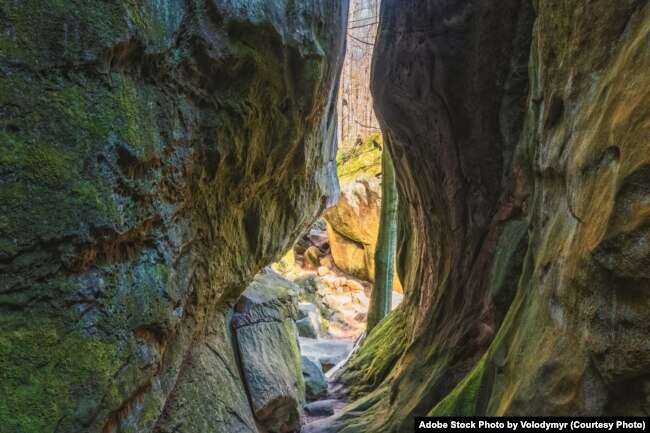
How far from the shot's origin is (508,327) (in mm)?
4023

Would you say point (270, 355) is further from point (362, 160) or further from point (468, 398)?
point (362, 160)

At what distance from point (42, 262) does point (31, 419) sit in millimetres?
938

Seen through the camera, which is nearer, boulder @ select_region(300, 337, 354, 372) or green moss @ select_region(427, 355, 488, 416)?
green moss @ select_region(427, 355, 488, 416)

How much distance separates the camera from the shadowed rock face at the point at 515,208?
2.30m

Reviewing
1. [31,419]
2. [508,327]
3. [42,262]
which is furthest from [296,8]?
[31,419]

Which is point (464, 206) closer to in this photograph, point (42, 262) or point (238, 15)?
point (238, 15)

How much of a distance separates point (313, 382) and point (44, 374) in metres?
7.87

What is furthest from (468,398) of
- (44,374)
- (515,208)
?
(44,374)

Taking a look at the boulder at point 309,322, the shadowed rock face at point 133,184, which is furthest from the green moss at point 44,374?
the boulder at point 309,322

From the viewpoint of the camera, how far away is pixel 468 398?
4375mm

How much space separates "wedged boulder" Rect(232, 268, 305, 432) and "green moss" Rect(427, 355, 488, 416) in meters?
3.09

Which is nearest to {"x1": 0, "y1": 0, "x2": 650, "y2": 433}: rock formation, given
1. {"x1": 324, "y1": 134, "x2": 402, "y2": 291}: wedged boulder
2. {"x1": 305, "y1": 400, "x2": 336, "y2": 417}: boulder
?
{"x1": 305, "y1": 400, "x2": 336, "y2": 417}: boulder

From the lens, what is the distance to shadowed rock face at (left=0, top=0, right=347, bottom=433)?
8.20 feet

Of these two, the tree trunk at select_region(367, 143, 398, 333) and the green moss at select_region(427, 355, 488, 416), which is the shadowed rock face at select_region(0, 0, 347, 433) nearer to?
the green moss at select_region(427, 355, 488, 416)
